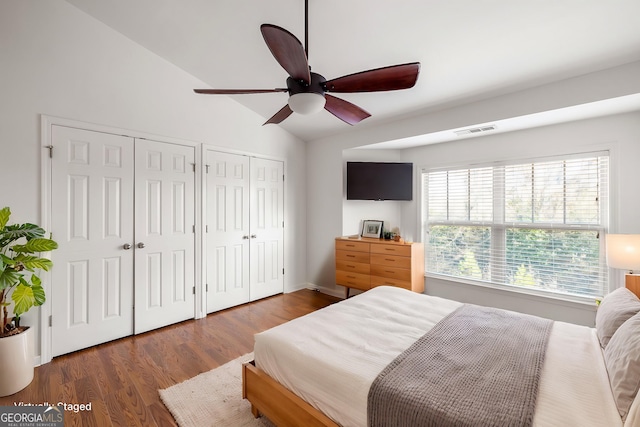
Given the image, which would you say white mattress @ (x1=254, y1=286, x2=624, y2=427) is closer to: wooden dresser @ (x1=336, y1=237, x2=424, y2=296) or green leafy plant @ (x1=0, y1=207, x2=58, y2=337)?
wooden dresser @ (x1=336, y1=237, x2=424, y2=296)

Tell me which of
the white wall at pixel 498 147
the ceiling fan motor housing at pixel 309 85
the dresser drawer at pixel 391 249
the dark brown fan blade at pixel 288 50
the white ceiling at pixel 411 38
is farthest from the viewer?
the dresser drawer at pixel 391 249

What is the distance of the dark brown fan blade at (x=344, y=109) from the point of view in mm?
1958

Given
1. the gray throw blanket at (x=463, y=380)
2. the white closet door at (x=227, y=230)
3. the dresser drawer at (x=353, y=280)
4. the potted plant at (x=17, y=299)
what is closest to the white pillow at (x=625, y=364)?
the gray throw blanket at (x=463, y=380)

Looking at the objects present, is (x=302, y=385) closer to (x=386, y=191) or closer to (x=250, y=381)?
(x=250, y=381)

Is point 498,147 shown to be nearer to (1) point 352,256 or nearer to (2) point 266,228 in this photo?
(1) point 352,256

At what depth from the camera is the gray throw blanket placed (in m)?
1.08

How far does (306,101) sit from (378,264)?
262 cm

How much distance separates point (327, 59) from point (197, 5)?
47.6 inches

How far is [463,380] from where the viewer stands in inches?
Answer: 50.4

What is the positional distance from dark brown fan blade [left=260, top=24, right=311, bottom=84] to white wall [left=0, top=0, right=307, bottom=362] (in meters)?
2.28

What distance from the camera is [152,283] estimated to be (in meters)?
3.11

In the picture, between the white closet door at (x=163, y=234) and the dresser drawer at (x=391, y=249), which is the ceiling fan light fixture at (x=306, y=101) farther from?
the dresser drawer at (x=391, y=249)

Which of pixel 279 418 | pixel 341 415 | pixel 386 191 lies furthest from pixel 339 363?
pixel 386 191

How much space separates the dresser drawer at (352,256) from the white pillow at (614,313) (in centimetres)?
238
